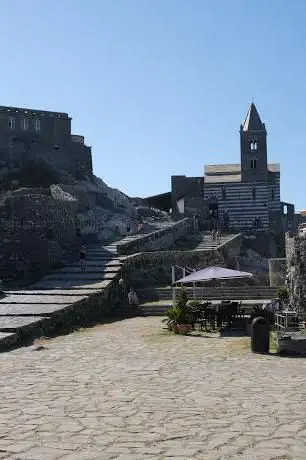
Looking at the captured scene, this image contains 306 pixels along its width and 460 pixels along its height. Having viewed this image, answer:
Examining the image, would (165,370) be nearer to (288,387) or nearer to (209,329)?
(288,387)

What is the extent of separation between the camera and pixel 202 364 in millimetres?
12984

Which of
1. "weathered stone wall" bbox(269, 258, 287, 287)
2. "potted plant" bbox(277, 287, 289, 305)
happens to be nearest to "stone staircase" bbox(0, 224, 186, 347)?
"potted plant" bbox(277, 287, 289, 305)

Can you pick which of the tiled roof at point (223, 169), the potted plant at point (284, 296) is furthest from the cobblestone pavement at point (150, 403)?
the tiled roof at point (223, 169)

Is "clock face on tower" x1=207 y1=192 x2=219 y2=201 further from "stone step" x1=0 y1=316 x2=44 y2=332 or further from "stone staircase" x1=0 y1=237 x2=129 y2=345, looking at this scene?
"stone step" x1=0 y1=316 x2=44 y2=332

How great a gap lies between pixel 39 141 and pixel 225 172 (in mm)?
20636

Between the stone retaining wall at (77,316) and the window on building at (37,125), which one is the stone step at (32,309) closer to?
the stone retaining wall at (77,316)

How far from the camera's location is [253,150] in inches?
2549

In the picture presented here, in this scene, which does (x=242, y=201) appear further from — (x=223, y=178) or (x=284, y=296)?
(x=284, y=296)

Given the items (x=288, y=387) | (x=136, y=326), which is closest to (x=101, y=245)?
(x=136, y=326)

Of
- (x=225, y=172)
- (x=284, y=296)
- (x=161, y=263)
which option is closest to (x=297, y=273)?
(x=284, y=296)

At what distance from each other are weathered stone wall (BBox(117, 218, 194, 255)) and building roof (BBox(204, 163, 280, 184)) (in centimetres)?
2032

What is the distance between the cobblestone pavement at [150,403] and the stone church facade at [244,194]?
4766cm

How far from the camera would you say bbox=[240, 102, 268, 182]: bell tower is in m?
63.7

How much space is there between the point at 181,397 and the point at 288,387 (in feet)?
6.66
